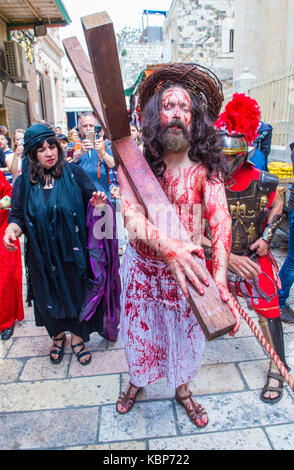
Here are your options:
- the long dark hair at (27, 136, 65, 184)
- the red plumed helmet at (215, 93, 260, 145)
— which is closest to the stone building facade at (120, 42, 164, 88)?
the red plumed helmet at (215, 93, 260, 145)

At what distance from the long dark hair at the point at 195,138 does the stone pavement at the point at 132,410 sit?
60.8 inches

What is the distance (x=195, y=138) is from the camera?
1.64 meters

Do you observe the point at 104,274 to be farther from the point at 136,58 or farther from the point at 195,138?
the point at 136,58

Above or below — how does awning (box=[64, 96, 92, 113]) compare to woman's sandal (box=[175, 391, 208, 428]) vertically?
above

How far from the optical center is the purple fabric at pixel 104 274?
2.53 meters

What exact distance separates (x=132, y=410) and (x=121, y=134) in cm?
178

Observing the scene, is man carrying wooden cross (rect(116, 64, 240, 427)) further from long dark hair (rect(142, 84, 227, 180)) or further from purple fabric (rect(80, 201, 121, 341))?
purple fabric (rect(80, 201, 121, 341))

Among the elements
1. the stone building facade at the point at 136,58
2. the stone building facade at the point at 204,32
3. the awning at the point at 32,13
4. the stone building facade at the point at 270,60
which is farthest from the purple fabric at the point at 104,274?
the stone building facade at the point at 136,58

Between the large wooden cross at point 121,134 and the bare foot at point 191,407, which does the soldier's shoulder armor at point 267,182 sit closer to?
the large wooden cross at point 121,134

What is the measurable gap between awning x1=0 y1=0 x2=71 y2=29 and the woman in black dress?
696 cm

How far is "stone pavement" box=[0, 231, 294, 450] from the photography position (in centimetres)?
195

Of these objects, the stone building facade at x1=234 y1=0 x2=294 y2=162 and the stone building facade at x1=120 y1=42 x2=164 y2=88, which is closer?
the stone building facade at x1=234 y1=0 x2=294 y2=162
